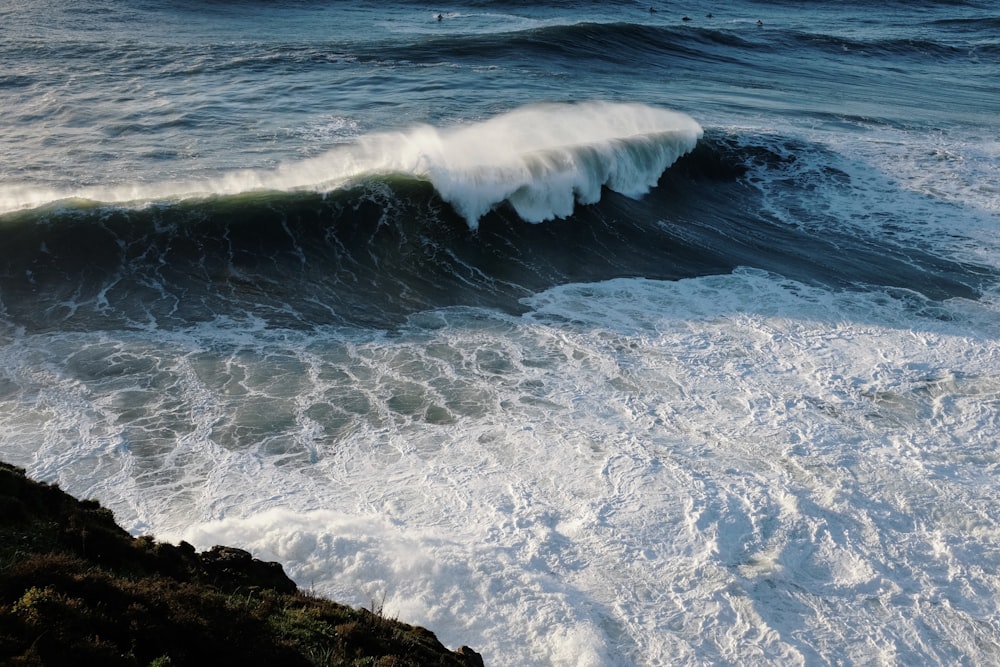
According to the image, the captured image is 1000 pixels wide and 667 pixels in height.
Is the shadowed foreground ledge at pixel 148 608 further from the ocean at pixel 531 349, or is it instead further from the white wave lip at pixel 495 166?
the white wave lip at pixel 495 166

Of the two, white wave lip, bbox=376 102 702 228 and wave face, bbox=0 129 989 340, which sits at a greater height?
white wave lip, bbox=376 102 702 228

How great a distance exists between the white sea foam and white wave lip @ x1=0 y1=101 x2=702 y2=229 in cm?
545

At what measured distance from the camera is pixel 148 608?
4.81m

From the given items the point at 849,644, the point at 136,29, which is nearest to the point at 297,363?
the point at 849,644

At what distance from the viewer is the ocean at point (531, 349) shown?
7473mm

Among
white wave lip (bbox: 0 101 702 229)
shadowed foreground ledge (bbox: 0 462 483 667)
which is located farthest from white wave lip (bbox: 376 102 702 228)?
shadowed foreground ledge (bbox: 0 462 483 667)

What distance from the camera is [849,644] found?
700 centimetres

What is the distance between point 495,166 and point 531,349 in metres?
7.73

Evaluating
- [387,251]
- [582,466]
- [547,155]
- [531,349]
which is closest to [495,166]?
[547,155]

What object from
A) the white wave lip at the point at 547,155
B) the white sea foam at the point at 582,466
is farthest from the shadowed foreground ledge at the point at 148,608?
the white wave lip at the point at 547,155

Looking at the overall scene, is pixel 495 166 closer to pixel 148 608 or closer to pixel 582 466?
pixel 582 466

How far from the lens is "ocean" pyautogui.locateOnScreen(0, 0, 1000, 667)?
747cm

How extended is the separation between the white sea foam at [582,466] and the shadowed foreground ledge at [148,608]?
116 centimetres

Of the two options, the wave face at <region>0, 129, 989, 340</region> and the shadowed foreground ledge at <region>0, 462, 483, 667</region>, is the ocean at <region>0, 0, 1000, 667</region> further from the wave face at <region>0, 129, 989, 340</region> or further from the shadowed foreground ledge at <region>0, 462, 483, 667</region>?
the shadowed foreground ledge at <region>0, 462, 483, 667</region>
